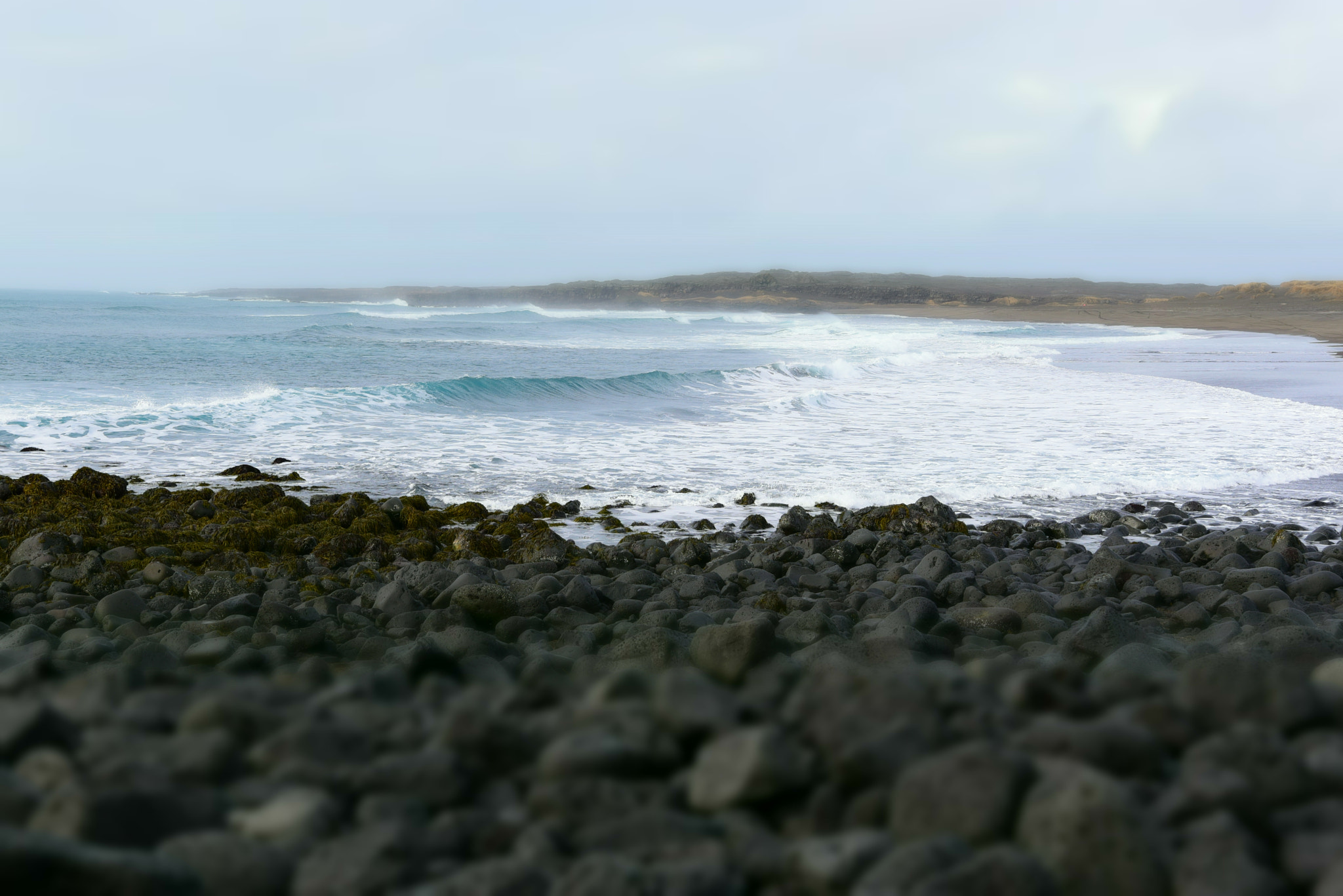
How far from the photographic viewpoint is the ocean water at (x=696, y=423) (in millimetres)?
8484

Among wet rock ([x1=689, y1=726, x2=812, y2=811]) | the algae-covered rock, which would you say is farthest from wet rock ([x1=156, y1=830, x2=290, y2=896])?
the algae-covered rock

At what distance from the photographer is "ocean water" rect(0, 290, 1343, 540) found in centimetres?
848

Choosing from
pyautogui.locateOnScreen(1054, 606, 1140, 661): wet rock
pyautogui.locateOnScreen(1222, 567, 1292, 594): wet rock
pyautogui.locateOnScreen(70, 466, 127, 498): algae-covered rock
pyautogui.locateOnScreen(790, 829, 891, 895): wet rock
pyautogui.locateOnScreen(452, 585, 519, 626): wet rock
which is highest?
pyautogui.locateOnScreen(790, 829, 891, 895): wet rock

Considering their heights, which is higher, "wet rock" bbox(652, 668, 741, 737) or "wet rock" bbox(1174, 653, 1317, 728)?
"wet rock" bbox(1174, 653, 1317, 728)

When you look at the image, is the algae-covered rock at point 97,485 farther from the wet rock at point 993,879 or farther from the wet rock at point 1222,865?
the wet rock at point 1222,865

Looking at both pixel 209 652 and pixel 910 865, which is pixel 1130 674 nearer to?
pixel 910 865

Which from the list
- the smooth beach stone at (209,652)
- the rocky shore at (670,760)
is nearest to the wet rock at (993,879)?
the rocky shore at (670,760)

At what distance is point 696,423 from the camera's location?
13.0m

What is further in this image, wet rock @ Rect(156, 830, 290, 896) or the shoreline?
the shoreline

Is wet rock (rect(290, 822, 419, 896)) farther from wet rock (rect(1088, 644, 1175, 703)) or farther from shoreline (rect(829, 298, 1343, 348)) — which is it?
shoreline (rect(829, 298, 1343, 348))

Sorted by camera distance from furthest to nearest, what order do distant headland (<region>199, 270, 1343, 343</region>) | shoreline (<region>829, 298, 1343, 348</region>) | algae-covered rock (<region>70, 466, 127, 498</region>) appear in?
1. distant headland (<region>199, 270, 1343, 343</region>)
2. shoreline (<region>829, 298, 1343, 348</region>)
3. algae-covered rock (<region>70, 466, 127, 498</region>)

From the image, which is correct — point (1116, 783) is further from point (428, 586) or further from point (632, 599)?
point (428, 586)

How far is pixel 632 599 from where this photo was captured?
14.0 ft

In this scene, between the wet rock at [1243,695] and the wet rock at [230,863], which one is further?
the wet rock at [1243,695]
